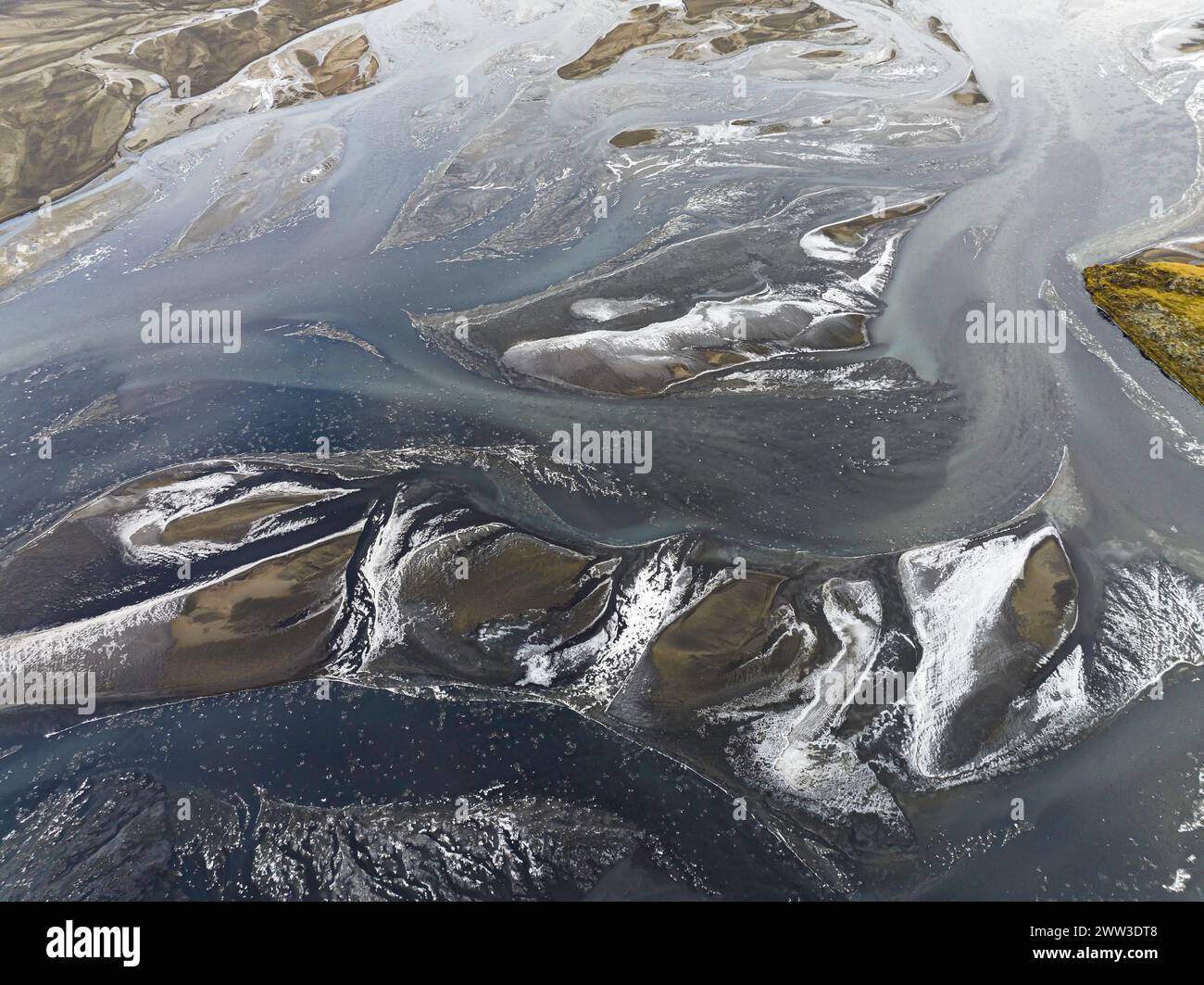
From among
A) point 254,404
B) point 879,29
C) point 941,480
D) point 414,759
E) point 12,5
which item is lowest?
point 414,759

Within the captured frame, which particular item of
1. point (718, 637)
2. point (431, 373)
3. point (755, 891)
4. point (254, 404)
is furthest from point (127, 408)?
point (755, 891)

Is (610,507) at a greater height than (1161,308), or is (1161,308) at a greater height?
(1161,308)

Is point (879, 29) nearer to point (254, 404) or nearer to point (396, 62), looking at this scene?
point (396, 62)

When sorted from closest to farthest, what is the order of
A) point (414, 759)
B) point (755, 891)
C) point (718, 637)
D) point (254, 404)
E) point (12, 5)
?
point (755, 891), point (414, 759), point (718, 637), point (254, 404), point (12, 5)

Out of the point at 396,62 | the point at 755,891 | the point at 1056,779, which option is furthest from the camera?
the point at 396,62

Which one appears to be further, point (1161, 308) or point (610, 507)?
point (1161, 308)

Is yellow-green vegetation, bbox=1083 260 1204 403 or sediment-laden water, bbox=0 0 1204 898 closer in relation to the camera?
sediment-laden water, bbox=0 0 1204 898

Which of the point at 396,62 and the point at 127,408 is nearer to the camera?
the point at 127,408

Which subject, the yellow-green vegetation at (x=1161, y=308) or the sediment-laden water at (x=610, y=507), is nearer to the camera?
the sediment-laden water at (x=610, y=507)
